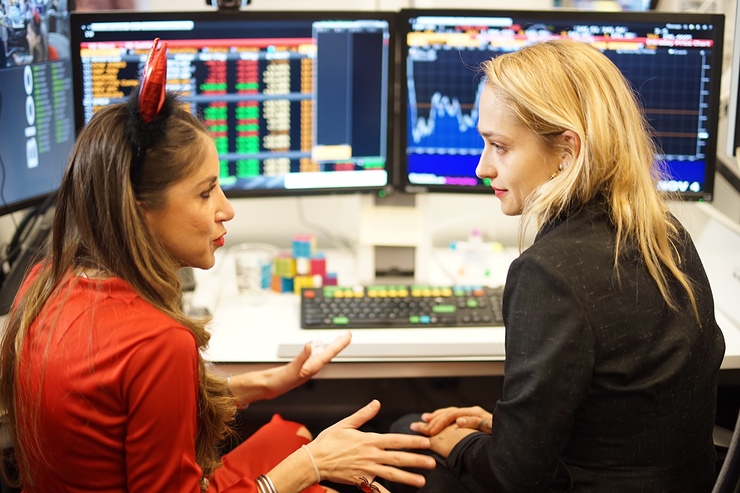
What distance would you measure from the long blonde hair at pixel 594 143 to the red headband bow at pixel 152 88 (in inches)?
A: 20.6

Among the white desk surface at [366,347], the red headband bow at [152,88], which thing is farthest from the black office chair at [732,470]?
the red headband bow at [152,88]

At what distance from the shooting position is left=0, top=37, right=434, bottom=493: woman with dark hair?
1.10 m

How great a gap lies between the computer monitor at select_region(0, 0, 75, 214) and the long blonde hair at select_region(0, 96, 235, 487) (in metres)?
0.56

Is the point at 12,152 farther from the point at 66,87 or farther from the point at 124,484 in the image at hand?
the point at 124,484

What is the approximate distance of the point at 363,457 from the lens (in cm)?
130

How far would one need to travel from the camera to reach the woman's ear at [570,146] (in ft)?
4.04

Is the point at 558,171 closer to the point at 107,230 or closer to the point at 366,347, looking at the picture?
the point at 366,347

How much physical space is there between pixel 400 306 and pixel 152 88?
2.58 ft

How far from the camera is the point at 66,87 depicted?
6.16ft

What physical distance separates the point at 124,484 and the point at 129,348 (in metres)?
0.21

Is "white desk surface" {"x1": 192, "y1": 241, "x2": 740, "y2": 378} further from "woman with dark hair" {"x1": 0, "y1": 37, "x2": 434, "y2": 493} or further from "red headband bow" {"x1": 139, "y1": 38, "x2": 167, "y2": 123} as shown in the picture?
"red headband bow" {"x1": 139, "y1": 38, "x2": 167, "y2": 123}

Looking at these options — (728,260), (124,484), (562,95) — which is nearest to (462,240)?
(728,260)

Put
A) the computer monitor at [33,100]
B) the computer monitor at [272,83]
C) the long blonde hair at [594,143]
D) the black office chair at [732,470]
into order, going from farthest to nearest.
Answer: the computer monitor at [272,83] → the computer monitor at [33,100] → the long blonde hair at [594,143] → the black office chair at [732,470]

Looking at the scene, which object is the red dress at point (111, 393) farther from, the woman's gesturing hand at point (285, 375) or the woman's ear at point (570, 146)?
the woman's ear at point (570, 146)
